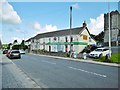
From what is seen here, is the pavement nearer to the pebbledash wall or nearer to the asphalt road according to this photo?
the asphalt road

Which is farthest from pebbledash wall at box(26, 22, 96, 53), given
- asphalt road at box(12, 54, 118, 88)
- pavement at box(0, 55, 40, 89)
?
pavement at box(0, 55, 40, 89)

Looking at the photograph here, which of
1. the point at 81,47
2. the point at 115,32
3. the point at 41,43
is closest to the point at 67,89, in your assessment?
the point at 81,47

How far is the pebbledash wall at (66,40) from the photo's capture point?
66656mm

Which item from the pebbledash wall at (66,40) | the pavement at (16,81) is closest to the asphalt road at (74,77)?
the pavement at (16,81)

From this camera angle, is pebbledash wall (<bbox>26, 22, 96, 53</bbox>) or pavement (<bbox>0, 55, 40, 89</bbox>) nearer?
pavement (<bbox>0, 55, 40, 89</bbox>)

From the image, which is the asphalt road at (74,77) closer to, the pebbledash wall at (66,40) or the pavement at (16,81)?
the pavement at (16,81)

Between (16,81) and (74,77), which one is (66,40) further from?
(16,81)

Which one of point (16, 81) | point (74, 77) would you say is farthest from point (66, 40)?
point (16, 81)

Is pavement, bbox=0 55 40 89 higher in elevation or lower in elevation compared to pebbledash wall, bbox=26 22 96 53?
lower

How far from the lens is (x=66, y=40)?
7262cm

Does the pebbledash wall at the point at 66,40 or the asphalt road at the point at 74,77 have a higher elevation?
the pebbledash wall at the point at 66,40

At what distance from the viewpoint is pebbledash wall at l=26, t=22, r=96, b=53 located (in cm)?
6666

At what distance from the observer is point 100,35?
392ft

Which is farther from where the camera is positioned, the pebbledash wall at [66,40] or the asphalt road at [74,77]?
the pebbledash wall at [66,40]
